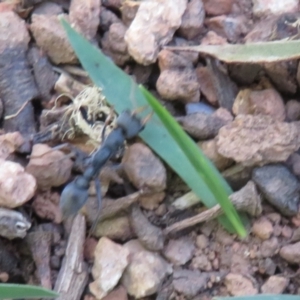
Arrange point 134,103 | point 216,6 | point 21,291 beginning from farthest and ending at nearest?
point 216,6, point 134,103, point 21,291

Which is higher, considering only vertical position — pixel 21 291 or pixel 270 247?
pixel 21 291

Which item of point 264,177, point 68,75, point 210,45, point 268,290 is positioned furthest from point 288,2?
point 268,290

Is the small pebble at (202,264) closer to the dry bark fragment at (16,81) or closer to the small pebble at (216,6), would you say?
the dry bark fragment at (16,81)

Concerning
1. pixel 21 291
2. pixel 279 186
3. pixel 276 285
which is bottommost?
pixel 276 285

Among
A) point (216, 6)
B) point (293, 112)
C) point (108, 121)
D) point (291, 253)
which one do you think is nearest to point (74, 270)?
point (108, 121)

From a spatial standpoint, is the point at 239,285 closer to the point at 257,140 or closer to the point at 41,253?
the point at 257,140

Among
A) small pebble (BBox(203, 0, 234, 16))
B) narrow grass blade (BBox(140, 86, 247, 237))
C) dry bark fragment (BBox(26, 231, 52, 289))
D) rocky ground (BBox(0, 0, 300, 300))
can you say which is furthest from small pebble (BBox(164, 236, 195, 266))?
small pebble (BBox(203, 0, 234, 16))

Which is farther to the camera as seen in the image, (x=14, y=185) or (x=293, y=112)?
(x=293, y=112)

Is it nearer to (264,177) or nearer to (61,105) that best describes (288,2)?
(264,177)
